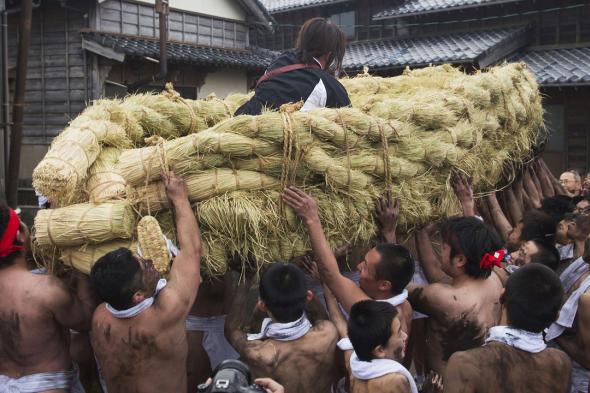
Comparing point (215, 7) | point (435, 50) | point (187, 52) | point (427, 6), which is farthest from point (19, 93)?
point (427, 6)

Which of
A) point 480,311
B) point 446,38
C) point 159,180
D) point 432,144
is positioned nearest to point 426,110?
point 432,144

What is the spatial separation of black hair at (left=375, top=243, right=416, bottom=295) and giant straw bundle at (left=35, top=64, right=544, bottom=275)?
29 cm

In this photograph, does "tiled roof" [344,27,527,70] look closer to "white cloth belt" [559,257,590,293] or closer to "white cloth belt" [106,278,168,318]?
"white cloth belt" [559,257,590,293]

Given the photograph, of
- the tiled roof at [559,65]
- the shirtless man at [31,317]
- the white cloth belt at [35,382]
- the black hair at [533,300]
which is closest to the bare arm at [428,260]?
the black hair at [533,300]

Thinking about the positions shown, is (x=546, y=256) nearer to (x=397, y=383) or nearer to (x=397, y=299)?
(x=397, y=299)

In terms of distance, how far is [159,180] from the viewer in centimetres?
312

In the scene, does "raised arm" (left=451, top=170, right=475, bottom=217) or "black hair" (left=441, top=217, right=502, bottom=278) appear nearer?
"black hair" (left=441, top=217, right=502, bottom=278)

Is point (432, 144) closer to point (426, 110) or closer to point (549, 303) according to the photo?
point (426, 110)

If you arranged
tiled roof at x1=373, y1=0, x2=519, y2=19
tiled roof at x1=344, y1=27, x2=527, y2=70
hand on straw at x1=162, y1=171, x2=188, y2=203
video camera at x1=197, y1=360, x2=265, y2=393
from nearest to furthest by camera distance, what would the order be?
video camera at x1=197, y1=360, x2=265, y2=393 → hand on straw at x1=162, y1=171, x2=188, y2=203 → tiled roof at x1=344, y1=27, x2=527, y2=70 → tiled roof at x1=373, y1=0, x2=519, y2=19

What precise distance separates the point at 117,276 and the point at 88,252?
310mm

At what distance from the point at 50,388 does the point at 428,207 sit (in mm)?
2536

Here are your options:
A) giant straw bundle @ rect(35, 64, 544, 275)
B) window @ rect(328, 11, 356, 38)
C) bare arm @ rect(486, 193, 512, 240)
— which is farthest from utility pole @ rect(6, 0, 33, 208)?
window @ rect(328, 11, 356, 38)

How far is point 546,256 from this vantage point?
169 inches

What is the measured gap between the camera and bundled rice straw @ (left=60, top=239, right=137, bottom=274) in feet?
9.83
